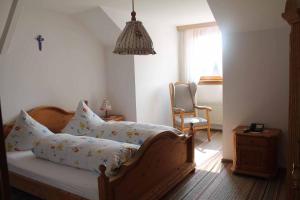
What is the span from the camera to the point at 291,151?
1782mm

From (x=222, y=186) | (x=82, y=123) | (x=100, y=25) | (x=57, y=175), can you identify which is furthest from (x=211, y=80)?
(x=57, y=175)

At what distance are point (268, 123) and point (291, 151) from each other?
64.0 inches

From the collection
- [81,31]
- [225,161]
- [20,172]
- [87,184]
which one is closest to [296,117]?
[87,184]

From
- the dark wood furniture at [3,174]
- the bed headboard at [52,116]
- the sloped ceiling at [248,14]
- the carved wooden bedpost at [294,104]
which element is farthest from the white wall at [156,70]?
the dark wood furniture at [3,174]

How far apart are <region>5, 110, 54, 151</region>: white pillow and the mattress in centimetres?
21

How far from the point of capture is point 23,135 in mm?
3035

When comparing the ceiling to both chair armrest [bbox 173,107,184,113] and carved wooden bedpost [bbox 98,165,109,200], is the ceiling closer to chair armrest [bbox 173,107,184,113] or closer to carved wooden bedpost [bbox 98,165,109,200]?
chair armrest [bbox 173,107,184,113]

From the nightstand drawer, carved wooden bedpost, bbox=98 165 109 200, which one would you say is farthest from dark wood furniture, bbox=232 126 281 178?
carved wooden bedpost, bbox=98 165 109 200

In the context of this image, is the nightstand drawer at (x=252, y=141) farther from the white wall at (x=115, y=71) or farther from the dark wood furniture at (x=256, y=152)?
the white wall at (x=115, y=71)

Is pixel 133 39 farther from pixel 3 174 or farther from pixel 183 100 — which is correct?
pixel 183 100

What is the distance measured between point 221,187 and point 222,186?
3 centimetres

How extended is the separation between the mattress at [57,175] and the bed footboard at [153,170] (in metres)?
0.18

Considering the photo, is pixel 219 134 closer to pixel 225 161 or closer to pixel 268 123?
pixel 225 161

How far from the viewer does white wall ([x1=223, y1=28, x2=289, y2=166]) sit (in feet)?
10.4
